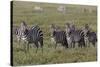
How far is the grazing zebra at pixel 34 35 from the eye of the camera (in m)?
2.29

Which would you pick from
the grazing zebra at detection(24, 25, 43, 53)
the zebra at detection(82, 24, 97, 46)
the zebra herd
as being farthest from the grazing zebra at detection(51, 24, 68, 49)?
the zebra at detection(82, 24, 97, 46)

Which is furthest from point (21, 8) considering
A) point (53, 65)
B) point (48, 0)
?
point (53, 65)

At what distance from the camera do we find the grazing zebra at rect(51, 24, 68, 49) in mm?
2401

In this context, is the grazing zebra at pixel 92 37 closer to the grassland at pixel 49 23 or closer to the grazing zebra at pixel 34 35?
the grassland at pixel 49 23

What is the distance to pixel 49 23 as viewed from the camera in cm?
239

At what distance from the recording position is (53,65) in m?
2.40

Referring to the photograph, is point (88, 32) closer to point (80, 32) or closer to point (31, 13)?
point (80, 32)

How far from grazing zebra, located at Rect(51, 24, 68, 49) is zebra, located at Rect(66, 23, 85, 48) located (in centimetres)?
5

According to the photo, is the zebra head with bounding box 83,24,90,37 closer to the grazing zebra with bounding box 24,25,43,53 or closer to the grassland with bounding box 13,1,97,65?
the grassland with bounding box 13,1,97,65

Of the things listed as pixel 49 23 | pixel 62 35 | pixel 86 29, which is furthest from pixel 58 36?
pixel 86 29

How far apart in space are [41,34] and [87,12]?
25.0 inches

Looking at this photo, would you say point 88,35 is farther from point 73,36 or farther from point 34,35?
point 34,35

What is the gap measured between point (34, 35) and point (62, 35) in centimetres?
32

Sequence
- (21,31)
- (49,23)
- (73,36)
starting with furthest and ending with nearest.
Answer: (73,36) → (49,23) → (21,31)
